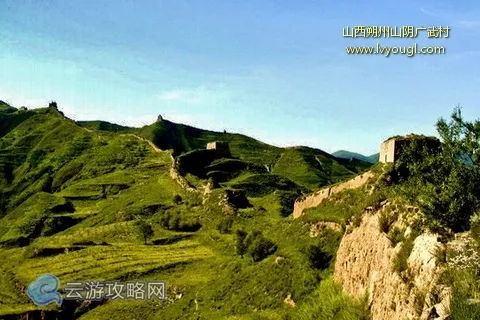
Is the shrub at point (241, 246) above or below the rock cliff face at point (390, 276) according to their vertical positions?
below

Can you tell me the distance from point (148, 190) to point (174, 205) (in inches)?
829

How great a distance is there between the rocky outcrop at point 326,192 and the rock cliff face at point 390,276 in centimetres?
2059

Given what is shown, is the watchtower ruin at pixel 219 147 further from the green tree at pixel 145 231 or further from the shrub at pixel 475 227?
the shrub at pixel 475 227

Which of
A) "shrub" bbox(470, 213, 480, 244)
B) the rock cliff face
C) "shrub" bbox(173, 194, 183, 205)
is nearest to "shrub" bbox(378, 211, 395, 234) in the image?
the rock cliff face

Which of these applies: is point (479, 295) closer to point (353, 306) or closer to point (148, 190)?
point (353, 306)

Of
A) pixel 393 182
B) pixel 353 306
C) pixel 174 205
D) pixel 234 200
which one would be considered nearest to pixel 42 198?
pixel 174 205

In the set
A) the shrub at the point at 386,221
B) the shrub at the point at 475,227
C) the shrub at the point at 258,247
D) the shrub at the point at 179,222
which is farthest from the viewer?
the shrub at the point at 179,222

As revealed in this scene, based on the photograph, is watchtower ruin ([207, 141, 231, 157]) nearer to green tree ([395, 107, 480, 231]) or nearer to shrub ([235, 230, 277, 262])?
shrub ([235, 230, 277, 262])

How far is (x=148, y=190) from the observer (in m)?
136

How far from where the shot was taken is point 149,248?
91812 millimetres

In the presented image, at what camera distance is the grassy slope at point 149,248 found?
47.5m

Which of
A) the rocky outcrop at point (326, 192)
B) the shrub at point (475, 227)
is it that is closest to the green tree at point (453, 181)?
the shrub at point (475, 227)

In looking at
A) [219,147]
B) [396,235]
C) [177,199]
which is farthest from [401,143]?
[219,147]

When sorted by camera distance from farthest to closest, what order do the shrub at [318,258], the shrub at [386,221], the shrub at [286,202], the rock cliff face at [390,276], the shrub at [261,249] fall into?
1. the shrub at [286,202]
2. the shrub at [261,249]
3. the shrub at [318,258]
4. the shrub at [386,221]
5. the rock cliff face at [390,276]
